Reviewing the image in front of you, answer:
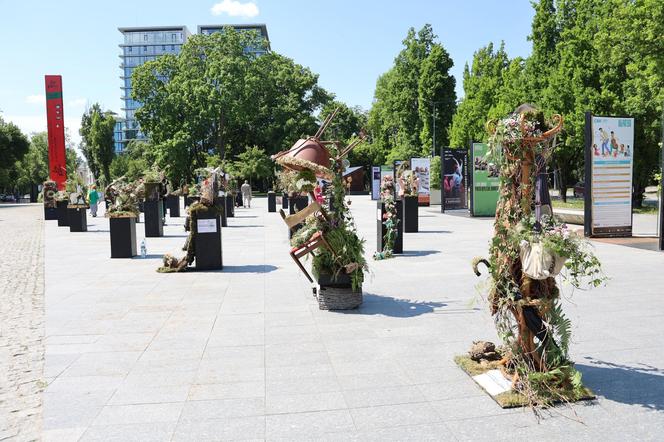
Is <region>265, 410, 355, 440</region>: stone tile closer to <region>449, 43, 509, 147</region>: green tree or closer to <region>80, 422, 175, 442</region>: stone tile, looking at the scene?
<region>80, 422, 175, 442</region>: stone tile

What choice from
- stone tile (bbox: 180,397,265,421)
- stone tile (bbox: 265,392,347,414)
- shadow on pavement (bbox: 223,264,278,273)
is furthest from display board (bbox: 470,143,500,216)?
stone tile (bbox: 180,397,265,421)

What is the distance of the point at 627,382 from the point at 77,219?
20830mm

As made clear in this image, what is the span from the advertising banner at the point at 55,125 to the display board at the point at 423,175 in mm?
29137

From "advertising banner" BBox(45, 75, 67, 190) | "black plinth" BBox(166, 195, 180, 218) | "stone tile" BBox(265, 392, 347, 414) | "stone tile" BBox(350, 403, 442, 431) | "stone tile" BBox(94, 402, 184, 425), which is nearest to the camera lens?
"stone tile" BBox(350, 403, 442, 431)

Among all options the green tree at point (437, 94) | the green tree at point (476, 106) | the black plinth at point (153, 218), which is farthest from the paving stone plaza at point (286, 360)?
the green tree at point (437, 94)

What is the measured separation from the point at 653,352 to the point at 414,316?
2.81 metres

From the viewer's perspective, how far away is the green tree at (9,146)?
56.7 m

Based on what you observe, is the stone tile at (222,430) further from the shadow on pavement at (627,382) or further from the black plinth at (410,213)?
the black plinth at (410,213)

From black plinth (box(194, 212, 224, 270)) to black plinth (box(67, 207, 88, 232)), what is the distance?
1183 cm

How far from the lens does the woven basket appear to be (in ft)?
25.4

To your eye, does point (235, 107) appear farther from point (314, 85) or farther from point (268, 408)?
point (268, 408)

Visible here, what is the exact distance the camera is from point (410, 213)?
18531mm

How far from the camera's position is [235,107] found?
51156 mm

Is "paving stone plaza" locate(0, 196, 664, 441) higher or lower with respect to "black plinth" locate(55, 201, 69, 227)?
lower
